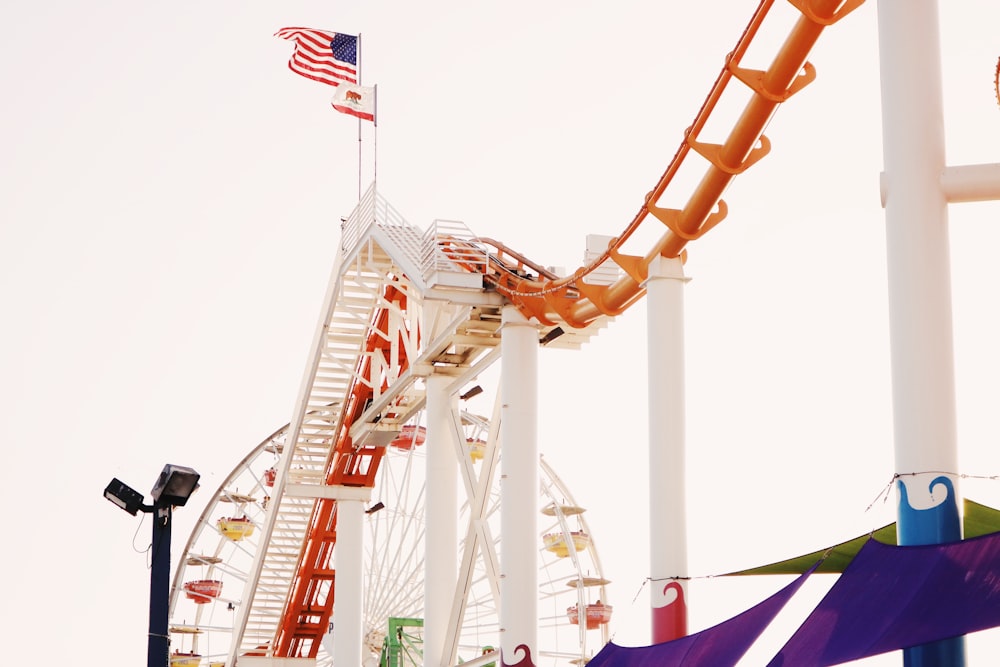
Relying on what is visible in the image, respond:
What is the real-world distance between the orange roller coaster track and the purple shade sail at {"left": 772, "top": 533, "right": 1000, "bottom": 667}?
5218mm

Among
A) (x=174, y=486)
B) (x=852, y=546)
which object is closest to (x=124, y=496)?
(x=174, y=486)

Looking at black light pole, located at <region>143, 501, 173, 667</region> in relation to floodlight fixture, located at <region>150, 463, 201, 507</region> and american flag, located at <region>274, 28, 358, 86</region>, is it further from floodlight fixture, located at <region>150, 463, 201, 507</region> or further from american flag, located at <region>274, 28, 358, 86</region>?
american flag, located at <region>274, 28, 358, 86</region>

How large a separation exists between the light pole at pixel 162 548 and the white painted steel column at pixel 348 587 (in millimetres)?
17407

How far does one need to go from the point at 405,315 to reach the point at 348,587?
6311 mm

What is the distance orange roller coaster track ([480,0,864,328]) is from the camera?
14.2 metres

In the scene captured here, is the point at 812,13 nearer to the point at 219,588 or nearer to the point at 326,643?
the point at 326,643

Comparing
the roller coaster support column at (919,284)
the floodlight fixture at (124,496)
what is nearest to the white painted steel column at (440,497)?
the floodlight fixture at (124,496)

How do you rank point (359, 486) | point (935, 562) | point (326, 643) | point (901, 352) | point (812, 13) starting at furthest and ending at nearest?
1. point (326, 643)
2. point (359, 486)
3. point (812, 13)
4. point (901, 352)
5. point (935, 562)

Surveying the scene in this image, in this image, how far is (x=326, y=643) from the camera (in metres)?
36.4

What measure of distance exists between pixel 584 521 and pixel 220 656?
9.20m

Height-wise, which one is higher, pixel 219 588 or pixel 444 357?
pixel 444 357

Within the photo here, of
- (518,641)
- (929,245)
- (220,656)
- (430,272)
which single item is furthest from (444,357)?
(220,656)

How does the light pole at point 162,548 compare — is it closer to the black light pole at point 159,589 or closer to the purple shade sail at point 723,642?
the black light pole at point 159,589

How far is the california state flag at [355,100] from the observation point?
27359 millimetres
